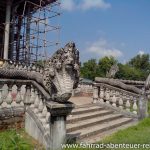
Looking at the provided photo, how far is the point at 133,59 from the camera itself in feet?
215

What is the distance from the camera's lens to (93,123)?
29.4 feet

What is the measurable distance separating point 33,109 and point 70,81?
6.60 feet

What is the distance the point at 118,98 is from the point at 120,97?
0.32ft

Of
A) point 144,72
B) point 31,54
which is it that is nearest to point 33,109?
point 31,54

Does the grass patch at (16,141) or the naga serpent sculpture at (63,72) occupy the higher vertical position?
the naga serpent sculpture at (63,72)

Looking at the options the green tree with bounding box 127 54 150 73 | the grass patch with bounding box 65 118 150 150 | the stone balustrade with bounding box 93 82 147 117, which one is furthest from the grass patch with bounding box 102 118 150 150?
the green tree with bounding box 127 54 150 73

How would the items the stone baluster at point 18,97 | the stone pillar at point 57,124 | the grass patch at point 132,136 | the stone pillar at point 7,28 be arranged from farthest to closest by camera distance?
the stone pillar at point 7,28
the grass patch at point 132,136
the stone baluster at point 18,97
the stone pillar at point 57,124

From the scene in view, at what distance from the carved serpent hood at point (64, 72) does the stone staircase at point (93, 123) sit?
1748 millimetres

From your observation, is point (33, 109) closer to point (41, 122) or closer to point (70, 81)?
point (41, 122)

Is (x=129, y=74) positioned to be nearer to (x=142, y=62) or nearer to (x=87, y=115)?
(x=142, y=62)

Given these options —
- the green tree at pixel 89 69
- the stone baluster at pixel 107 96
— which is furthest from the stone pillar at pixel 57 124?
the green tree at pixel 89 69

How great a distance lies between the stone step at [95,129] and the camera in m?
7.43

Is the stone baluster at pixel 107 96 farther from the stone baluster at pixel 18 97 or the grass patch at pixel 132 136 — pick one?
the stone baluster at pixel 18 97

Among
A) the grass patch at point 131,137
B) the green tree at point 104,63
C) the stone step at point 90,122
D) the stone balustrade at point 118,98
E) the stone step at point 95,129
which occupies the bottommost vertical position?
the grass patch at point 131,137
